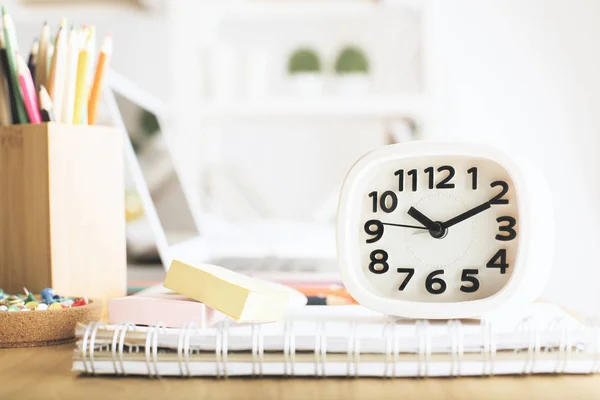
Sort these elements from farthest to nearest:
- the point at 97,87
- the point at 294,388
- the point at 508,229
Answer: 1. the point at 97,87
2. the point at 508,229
3. the point at 294,388

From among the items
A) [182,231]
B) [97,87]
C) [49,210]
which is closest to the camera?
[49,210]

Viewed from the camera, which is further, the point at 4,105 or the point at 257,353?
the point at 4,105

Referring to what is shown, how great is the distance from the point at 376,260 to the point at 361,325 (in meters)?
0.07

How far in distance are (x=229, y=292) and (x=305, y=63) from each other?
1.42m

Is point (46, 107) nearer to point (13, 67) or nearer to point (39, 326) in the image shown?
point (13, 67)

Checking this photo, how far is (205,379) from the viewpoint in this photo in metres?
0.53

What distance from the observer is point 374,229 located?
2.17 ft

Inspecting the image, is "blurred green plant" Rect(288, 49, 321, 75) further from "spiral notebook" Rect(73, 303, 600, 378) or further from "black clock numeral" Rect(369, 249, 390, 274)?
"spiral notebook" Rect(73, 303, 600, 378)

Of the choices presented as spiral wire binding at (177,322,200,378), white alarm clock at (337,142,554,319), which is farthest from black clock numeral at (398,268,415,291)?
spiral wire binding at (177,322,200,378)

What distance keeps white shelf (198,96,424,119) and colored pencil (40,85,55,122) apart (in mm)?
1133

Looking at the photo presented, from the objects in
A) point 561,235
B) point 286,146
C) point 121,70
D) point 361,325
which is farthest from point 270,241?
point 361,325

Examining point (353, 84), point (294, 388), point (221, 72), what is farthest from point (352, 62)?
point (294, 388)

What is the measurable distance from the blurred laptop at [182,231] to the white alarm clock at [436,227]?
0.42 metres

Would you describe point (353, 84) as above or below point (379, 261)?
above
